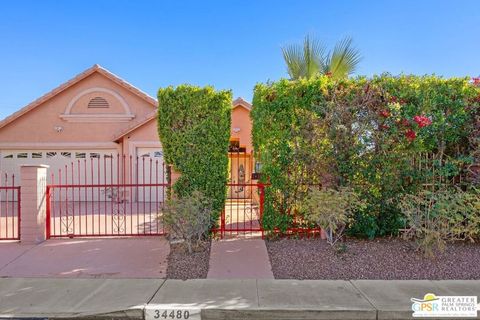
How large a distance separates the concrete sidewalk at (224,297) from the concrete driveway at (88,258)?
1.09ft

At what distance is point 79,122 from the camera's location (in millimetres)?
13945

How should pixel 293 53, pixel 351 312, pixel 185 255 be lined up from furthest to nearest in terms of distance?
pixel 293 53
pixel 185 255
pixel 351 312

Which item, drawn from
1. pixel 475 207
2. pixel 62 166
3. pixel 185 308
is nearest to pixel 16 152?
pixel 62 166

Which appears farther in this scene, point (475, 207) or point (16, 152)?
point (16, 152)

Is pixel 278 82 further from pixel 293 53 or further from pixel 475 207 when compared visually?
pixel 475 207

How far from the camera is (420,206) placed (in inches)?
245

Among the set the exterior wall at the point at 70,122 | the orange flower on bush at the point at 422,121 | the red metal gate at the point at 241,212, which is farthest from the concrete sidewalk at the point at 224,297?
the exterior wall at the point at 70,122

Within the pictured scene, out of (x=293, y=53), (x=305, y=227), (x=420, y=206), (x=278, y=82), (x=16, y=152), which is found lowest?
(x=305, y=227)

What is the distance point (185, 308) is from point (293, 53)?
22.8ft

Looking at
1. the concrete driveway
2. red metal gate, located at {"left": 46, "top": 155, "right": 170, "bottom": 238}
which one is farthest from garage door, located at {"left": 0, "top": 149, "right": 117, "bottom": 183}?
the concrete driveway

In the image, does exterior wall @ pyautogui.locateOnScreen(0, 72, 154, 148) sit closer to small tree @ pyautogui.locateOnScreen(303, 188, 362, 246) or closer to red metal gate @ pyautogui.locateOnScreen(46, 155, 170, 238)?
red metal gate @ pyautogui.locateOnScreen(46, 155, 170, 238)

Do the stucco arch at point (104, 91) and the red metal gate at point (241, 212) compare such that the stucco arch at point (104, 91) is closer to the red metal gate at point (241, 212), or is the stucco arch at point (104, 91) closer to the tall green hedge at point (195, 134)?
the red metal gate at point (241, 212)

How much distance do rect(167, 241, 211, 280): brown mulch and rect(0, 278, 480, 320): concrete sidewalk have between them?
286 mm
